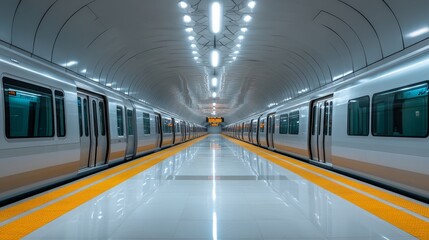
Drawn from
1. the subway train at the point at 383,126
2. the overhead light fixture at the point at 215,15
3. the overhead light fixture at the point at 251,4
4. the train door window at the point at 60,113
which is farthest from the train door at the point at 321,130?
the train door window at the point at 60,113

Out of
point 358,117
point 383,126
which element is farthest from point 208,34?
point 383,126

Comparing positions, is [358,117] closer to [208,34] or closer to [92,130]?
[208,34]

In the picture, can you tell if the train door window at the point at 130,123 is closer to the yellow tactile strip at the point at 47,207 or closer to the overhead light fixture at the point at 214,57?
the overhead light fixture at the point at 214,57

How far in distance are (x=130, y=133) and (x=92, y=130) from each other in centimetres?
451

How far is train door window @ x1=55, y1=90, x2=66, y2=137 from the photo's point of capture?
7820mm

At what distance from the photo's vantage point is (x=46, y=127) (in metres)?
7.27

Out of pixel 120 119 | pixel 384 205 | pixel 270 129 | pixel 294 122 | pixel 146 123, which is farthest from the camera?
pixel 270 129

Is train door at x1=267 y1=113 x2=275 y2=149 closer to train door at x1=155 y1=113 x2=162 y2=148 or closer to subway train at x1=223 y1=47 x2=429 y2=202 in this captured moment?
train door at x1=155 y1=113 x2=162 y2=148

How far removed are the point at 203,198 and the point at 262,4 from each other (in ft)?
21.4

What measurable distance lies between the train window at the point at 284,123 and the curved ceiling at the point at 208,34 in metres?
2.53

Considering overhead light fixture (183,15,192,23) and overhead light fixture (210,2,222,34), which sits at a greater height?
overhead light fixture (183,15,192,23)

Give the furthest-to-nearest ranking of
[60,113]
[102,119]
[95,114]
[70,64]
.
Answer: [70,64]
[102,119]
[95,114]
[60,113]

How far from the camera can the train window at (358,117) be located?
27.3ft

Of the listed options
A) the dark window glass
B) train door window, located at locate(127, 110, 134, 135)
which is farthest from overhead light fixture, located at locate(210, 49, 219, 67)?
the dark window glass
